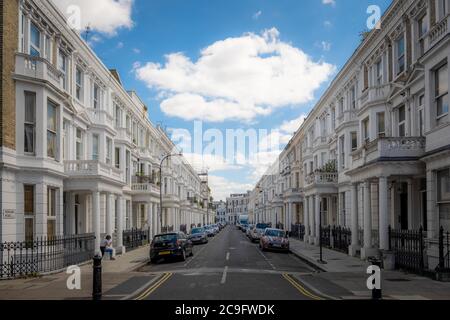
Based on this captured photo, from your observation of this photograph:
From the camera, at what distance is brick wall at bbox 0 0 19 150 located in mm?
18156

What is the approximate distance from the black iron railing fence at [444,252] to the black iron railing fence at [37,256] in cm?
1428

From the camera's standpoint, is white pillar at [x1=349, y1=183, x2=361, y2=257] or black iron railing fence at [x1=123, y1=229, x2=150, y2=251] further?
black iron railing fence at [x1=123, y1=229, x2=150, y2=251]

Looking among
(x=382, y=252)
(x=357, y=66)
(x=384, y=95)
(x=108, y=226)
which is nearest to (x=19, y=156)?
(x=108, y=226)

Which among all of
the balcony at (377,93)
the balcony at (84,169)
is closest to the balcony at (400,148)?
the balcony at (377,93)

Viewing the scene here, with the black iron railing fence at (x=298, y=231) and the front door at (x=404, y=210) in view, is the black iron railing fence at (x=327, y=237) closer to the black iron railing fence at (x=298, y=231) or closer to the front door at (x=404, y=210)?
the black iron railing fence at (x=298, y=231)

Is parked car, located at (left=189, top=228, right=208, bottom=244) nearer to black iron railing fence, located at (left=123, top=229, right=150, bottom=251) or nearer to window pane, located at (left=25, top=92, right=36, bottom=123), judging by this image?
black iron railing fence, located at (left=123, top=229, right=150, bottom=251)

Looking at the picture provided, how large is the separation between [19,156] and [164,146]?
41283mm

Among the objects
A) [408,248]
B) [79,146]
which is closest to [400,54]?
[408,248]

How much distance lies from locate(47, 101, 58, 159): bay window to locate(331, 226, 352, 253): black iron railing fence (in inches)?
697

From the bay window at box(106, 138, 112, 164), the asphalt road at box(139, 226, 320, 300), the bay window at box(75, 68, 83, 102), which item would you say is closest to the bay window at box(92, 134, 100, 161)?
the bay window at box(106, 138, 112, 164)

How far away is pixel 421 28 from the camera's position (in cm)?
2122

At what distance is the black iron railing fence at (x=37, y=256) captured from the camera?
18.0 meters

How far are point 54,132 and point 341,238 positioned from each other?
19219mm

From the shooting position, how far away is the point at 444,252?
17.2 metres
